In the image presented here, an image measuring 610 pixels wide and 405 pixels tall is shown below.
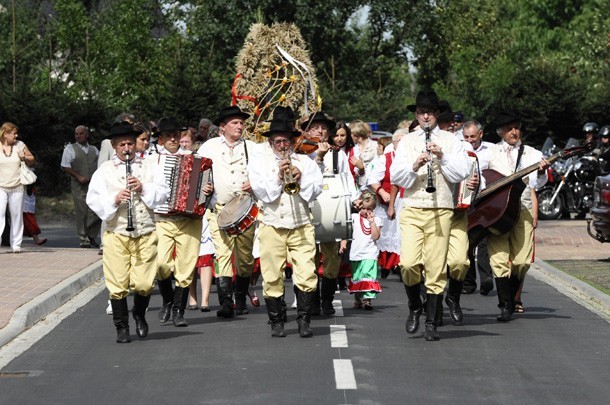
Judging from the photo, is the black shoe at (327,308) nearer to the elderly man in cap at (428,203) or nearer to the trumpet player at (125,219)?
the elderly man in cap at (428,203)

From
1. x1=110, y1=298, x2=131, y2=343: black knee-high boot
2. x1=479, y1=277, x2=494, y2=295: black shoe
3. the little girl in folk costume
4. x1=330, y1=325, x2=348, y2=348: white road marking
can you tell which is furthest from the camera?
x1=479, y1=277, x2=494, y2=295: black shoe

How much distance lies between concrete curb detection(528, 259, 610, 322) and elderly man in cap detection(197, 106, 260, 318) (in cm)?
337

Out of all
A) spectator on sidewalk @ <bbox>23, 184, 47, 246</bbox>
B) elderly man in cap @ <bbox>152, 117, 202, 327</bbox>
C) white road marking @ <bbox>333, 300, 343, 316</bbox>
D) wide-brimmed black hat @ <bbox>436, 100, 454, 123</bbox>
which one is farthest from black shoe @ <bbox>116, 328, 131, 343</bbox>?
spectator on sidewalk @ <bbox>23, 184, 47, 246</bbox>

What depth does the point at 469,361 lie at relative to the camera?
10.9 meters

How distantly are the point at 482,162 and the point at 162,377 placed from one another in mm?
4911

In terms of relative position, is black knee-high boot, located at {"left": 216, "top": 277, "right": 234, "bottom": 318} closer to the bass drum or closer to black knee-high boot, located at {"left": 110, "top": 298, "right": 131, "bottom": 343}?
the bass drum

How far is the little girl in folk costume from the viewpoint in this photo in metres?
14.5

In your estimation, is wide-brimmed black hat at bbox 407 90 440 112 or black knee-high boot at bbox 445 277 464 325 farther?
black knee-high boot at bbox 445 277 464 325

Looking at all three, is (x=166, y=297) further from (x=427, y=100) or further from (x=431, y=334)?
(x=427, y=100)

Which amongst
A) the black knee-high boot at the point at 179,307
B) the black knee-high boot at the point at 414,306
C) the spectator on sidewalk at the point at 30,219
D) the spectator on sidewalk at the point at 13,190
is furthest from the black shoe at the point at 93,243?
the black knee-high boot at the point at 414,306

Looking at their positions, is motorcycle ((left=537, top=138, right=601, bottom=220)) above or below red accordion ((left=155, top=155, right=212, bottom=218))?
below

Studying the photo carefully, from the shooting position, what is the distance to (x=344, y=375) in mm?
10172

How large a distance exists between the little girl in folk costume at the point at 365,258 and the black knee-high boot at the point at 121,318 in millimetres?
3055

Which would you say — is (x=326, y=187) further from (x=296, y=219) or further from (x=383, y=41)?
(x=383, y=41)
